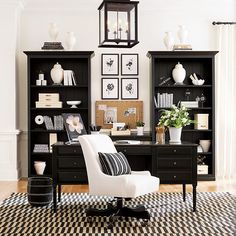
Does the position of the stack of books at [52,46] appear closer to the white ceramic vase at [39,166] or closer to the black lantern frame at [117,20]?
the white ceramic vase at [39,166]

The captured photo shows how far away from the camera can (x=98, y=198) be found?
20.4 ft

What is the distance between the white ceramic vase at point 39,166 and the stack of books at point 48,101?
886mm

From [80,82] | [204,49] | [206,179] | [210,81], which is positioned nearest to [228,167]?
[206,179]

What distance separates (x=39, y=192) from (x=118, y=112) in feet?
8.93

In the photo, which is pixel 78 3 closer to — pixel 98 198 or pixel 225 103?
pixel 225 103

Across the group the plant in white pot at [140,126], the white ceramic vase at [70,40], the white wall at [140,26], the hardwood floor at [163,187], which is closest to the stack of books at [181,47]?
the white wall at [140,26]

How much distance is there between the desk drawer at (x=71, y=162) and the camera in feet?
17.9

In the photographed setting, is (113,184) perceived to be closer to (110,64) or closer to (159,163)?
(159,163)

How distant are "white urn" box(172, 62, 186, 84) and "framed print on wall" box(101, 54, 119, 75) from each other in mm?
962

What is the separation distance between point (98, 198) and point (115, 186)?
1.46 m

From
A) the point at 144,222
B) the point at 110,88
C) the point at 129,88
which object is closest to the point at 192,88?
the point at 129,88

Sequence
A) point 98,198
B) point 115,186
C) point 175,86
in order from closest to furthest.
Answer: point 115,186
point 98,198
point 175,86

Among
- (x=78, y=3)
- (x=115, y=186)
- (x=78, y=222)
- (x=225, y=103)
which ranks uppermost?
(x=78, y=3)

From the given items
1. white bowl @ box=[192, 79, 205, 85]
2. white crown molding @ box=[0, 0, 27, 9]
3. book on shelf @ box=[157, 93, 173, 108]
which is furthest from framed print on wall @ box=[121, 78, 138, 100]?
white crown molding @ box=[0, 0, 27, 9]
